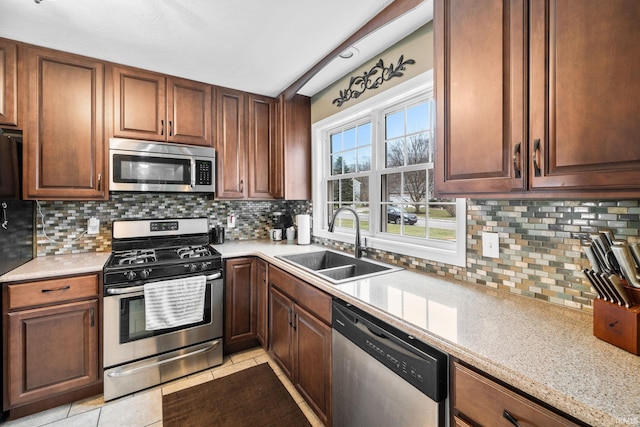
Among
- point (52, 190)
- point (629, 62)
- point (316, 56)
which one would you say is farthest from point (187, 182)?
point (629, 62)

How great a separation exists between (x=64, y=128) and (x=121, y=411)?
79.2 inches

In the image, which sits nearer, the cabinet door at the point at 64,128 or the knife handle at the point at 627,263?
the knife handle at the point at 627,263

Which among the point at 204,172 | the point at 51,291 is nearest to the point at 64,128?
the point at 204,172

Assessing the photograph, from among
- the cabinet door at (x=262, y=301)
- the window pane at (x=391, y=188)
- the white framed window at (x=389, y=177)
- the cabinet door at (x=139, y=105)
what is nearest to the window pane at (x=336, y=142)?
the white framed window at (x=389, y=177)

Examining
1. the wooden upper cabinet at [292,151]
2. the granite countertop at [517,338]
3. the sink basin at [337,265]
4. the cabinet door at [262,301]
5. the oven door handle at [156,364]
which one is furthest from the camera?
the wooden upper cabinet at [292,151]

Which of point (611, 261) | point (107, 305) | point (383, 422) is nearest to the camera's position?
point (611, 261)

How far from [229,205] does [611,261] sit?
9.47ft

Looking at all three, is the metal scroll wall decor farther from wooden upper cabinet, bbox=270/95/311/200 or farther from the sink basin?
the sink basin

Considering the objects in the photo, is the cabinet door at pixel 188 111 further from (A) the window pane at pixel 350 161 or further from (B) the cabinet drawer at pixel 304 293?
(B) the cabinet drawer at pixel 304 293

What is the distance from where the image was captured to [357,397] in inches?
51.9

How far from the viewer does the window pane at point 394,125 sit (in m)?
2.08

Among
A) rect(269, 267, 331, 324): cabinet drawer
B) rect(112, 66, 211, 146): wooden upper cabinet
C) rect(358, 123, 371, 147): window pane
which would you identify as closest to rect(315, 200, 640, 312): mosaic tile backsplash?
rect(269, 267, 331, 324): cabinet drawer

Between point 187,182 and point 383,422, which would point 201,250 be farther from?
point 383,422

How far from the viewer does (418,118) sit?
1.95 m
